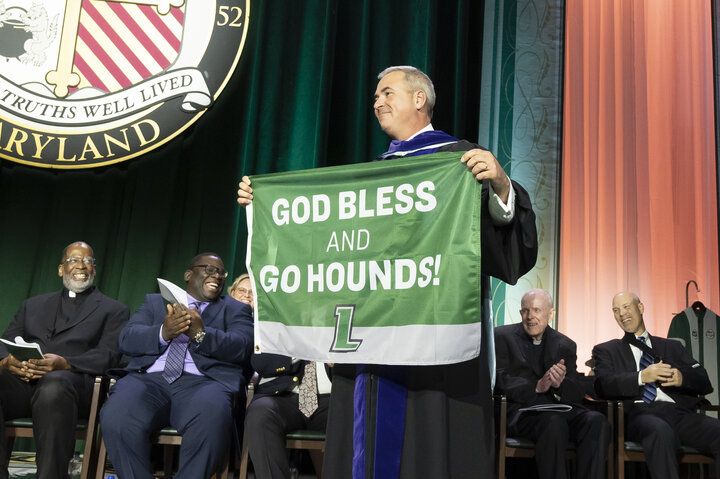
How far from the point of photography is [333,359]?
2.07m

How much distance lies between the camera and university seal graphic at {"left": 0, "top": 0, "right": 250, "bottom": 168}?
16.6ft

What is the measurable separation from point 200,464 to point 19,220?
108 inches

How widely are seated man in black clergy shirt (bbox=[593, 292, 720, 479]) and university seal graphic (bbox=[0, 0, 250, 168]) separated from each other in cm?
316

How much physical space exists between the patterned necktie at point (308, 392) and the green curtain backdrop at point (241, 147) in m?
1.39

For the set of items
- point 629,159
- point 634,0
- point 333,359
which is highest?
point 634,0

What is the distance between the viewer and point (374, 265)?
6.90 ft

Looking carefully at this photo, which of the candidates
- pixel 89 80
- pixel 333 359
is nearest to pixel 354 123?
pixel 89 80

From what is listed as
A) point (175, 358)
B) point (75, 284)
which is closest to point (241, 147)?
point (75, 284)

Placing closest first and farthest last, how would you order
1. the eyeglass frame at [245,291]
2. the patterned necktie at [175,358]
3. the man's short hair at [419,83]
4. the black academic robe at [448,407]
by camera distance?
the black academic robe at [448,407] < the man's short hair at [419,83] < the patterned necktie at [175,358] < the eyeglass frame at [245,291]

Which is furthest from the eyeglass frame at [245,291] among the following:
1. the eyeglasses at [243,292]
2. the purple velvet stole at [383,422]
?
the purple velvet stole at [383,422]

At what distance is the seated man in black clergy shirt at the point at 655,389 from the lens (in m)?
3.74

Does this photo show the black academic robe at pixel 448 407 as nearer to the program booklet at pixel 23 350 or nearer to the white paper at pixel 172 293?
the white paper at pixel 172 293

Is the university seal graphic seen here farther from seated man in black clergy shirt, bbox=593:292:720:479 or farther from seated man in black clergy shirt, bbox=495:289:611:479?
seated man in black clergy shirt, bbox=593:292:720:479

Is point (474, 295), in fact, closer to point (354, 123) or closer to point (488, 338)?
point (488, 338)
